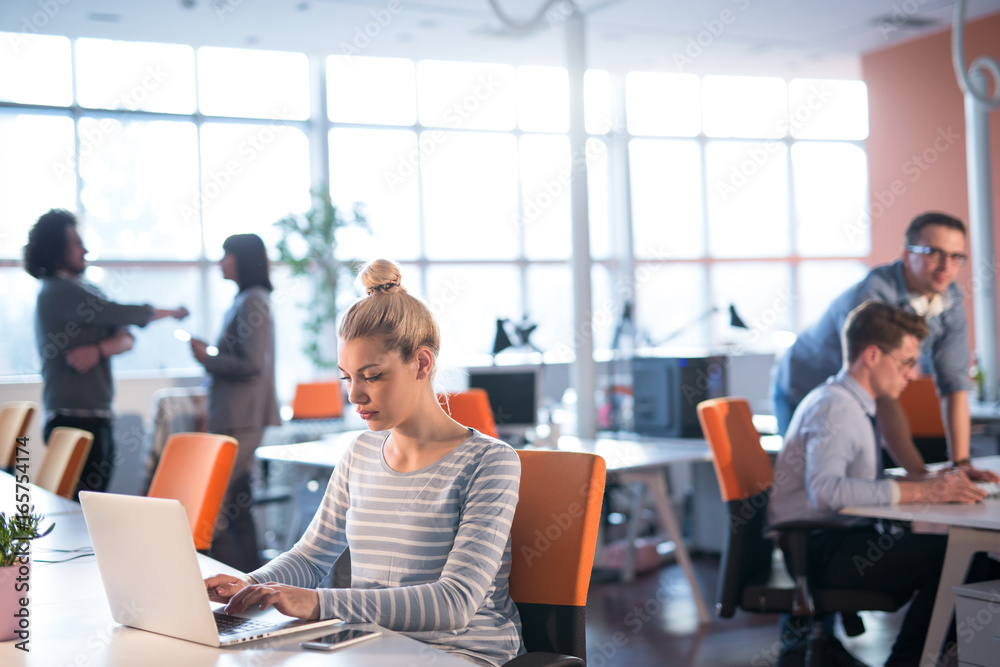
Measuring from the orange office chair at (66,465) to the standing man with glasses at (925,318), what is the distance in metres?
2.42

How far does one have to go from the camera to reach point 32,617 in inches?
58.2

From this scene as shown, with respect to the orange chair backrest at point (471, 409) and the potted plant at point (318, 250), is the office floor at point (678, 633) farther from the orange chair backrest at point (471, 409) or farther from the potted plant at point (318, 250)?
the potted plant at point (318, 250)

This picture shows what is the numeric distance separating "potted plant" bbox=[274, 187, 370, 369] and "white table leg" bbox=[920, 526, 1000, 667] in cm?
555

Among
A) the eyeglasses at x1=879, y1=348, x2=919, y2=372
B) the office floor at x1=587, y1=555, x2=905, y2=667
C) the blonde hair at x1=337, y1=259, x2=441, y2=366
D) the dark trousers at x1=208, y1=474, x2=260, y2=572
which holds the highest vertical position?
the blonde hair at x1=337, y1=259, x2=441, y2=366

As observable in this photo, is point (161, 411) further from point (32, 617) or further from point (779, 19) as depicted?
point (779, 19)

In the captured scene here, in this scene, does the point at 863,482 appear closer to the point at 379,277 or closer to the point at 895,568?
the point at 895,568

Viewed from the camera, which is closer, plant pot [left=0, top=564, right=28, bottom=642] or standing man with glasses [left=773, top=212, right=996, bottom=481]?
plant pot [left=0, top=564, right=28, bottom=642]

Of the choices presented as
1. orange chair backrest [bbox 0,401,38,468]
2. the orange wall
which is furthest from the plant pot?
the orange wall

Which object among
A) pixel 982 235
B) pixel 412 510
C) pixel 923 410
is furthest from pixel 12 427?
pixel 982 235

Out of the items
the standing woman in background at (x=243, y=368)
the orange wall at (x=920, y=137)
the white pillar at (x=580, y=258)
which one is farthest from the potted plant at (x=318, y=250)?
the orange wall at (x=920, y=137)

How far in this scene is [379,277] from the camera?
1.68 m

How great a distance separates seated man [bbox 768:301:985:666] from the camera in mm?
2545

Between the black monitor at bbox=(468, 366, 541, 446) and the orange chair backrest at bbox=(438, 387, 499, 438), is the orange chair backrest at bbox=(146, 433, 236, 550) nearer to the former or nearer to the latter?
the orange chair backrest at bbox=(438, 387, 499, 438)

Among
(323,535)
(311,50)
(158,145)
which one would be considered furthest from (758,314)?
(323,535)
